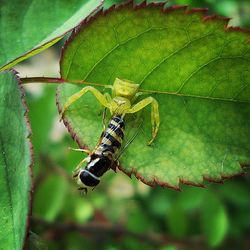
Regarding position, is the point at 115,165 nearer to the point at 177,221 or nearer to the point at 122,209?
the point at 177,221

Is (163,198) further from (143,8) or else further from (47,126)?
(143,8)

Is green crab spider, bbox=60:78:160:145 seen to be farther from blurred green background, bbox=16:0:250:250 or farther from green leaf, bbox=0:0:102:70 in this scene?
blurred green background, bbox=16:0:250:250

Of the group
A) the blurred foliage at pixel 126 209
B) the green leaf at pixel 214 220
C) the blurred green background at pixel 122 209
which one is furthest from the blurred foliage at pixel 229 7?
the green leaf at pixel 214 220

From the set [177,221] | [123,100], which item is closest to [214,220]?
[177,221]

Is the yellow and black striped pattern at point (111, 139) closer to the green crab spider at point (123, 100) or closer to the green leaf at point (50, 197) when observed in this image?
the green crab spider at point (123, 100)

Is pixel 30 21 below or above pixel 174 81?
above

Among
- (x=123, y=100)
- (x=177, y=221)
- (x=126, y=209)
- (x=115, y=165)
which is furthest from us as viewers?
(x=126, y=209)
